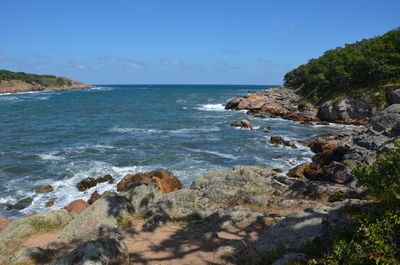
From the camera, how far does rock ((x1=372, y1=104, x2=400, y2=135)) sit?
62.8 ft

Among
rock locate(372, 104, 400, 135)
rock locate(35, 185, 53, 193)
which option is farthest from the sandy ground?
rock locate(372, 104, 400, 135)

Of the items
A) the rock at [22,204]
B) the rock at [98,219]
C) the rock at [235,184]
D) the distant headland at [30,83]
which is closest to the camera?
the rock at [98,219]

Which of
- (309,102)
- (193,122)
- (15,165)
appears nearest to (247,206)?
(15,165)

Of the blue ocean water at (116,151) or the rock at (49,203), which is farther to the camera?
the blue ocean water at (116,151)

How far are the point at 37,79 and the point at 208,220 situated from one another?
560ft

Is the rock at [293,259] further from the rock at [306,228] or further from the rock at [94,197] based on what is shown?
the rock at [94,197]

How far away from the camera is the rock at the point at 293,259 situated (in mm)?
5610

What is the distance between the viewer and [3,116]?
48562mm

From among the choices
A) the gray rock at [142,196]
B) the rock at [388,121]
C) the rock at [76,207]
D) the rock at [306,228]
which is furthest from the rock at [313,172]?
the rock at [76,207]

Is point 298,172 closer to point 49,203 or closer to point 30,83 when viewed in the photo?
point 49,203

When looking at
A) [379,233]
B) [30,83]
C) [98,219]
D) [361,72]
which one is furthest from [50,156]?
[30,83]

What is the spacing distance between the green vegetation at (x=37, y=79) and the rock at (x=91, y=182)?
14399 cm

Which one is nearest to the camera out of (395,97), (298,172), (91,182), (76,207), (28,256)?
(28,256)

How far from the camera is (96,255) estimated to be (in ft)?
22.5
